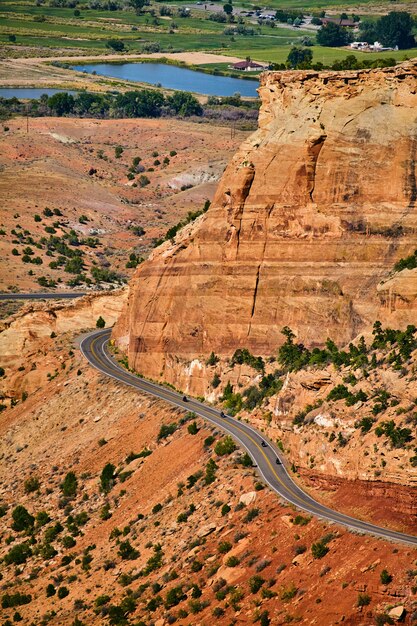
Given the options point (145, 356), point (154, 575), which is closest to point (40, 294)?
point (145, 356)

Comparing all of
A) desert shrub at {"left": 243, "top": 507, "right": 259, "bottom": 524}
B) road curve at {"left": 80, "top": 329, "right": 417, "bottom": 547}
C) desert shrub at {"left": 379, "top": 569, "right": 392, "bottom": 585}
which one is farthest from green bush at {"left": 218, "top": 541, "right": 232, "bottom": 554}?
desert shrub at {"left": 379, "top": 569, "right": 392, "bottom": 585}

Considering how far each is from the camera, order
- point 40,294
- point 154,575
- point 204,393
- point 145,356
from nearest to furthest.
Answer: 1. point 154,575
2. point 204,393
3. point 145,356
4. point 40,294

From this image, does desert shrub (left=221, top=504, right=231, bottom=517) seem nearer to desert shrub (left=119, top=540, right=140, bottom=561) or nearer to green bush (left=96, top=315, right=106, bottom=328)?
desert shrub (left=119, top=540, right=140, bottom=561)

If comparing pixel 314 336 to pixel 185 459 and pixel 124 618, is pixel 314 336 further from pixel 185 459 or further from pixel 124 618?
pixel 124 618

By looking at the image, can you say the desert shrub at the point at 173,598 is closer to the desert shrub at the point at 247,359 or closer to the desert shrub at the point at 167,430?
the desert shrub at the point at 247,359

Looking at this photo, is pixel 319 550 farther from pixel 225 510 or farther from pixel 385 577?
pixel 225 510

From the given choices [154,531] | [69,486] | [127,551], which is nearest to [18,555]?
[69,486]
